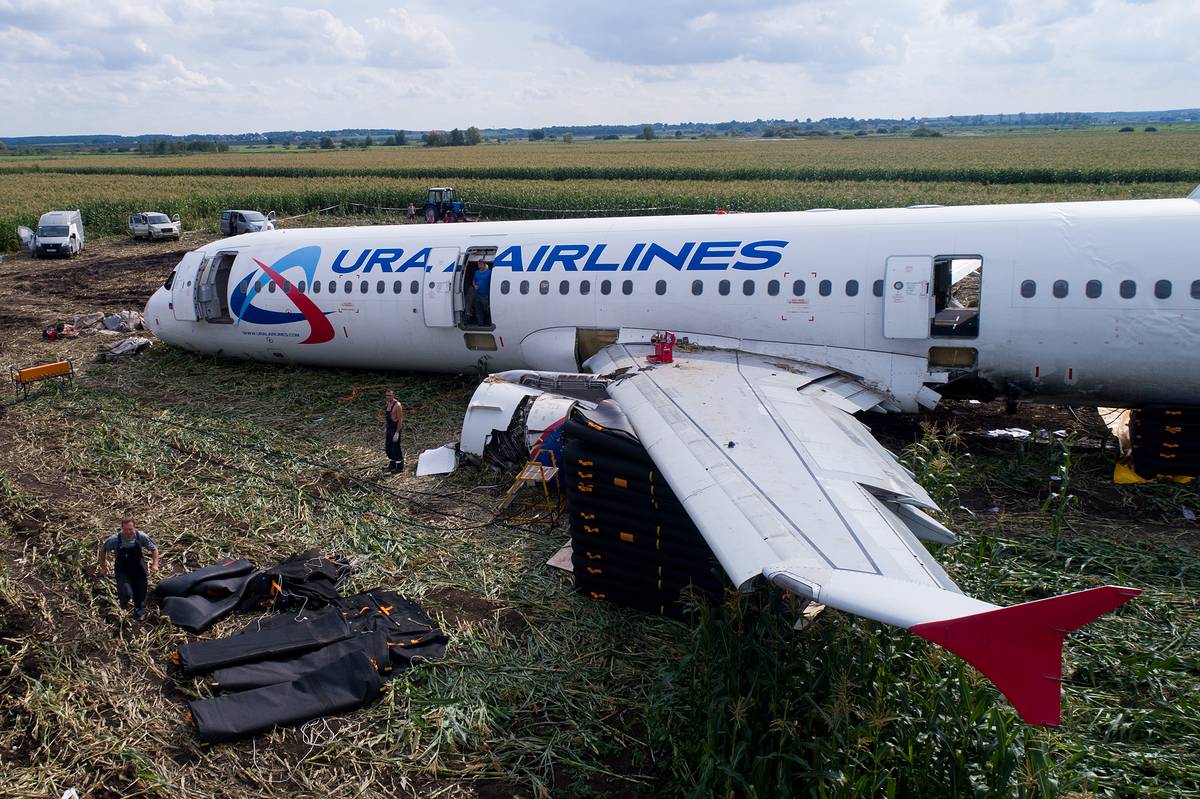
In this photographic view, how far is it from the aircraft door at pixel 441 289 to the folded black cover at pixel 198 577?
7.78 metres

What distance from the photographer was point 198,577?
446 inches

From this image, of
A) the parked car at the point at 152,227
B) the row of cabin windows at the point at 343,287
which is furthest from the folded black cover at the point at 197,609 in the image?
the parked car at the point at 152,227

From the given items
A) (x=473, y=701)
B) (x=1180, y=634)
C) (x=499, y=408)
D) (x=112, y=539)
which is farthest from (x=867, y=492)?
(x=112, y=539)

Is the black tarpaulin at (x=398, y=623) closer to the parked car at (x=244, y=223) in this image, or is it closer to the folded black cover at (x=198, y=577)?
the folded black cover at (x=198, y=577)

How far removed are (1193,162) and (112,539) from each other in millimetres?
87152

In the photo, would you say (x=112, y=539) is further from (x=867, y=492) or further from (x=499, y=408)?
(x=867, y=492)

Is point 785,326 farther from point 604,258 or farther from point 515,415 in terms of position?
point 515,415

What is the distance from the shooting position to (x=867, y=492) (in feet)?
28.6

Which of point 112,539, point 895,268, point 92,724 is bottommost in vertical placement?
point 92,724

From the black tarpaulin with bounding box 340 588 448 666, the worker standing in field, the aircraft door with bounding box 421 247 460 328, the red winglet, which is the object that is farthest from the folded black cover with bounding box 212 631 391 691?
the worker standing in field

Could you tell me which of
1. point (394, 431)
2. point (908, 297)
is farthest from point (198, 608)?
point (908, 297)

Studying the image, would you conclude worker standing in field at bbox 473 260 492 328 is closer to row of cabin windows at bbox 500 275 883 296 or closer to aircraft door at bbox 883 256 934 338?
row of cabin windows at bbox 500 275 883 296

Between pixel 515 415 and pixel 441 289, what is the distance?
4.60m

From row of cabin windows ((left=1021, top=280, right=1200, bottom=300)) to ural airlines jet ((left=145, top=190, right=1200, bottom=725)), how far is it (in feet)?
0.10
